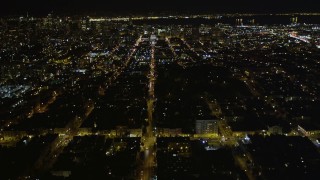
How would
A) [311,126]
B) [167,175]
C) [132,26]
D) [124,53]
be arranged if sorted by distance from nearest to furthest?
1. [167,175]
2. [311,126]
3. [124,53]
4. [132,26]

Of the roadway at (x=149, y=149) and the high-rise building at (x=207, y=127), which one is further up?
the high-rise building at (x=207, y=127)

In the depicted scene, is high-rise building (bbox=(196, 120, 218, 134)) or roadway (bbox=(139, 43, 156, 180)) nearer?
roadway (bbox=(139, 43, 156, 180))

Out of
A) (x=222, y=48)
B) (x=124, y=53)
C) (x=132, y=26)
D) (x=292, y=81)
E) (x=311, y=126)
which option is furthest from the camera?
(x=132, y=26)

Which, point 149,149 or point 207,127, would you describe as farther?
point 207,127

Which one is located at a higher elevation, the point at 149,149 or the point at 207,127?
the point at 207,127

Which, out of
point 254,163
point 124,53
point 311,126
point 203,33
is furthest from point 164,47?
point 254,163

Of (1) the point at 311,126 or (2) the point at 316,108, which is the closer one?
(1) the point at 311,126

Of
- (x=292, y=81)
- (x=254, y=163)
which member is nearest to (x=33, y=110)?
(x=254, y=163)

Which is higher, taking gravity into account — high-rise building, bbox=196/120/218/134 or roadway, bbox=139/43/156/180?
high-rise building, bbox=196/120/218/134

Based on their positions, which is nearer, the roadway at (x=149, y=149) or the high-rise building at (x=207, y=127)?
the roadway at (x=149, y=149)

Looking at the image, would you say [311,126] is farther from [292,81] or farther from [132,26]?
[132,26]
